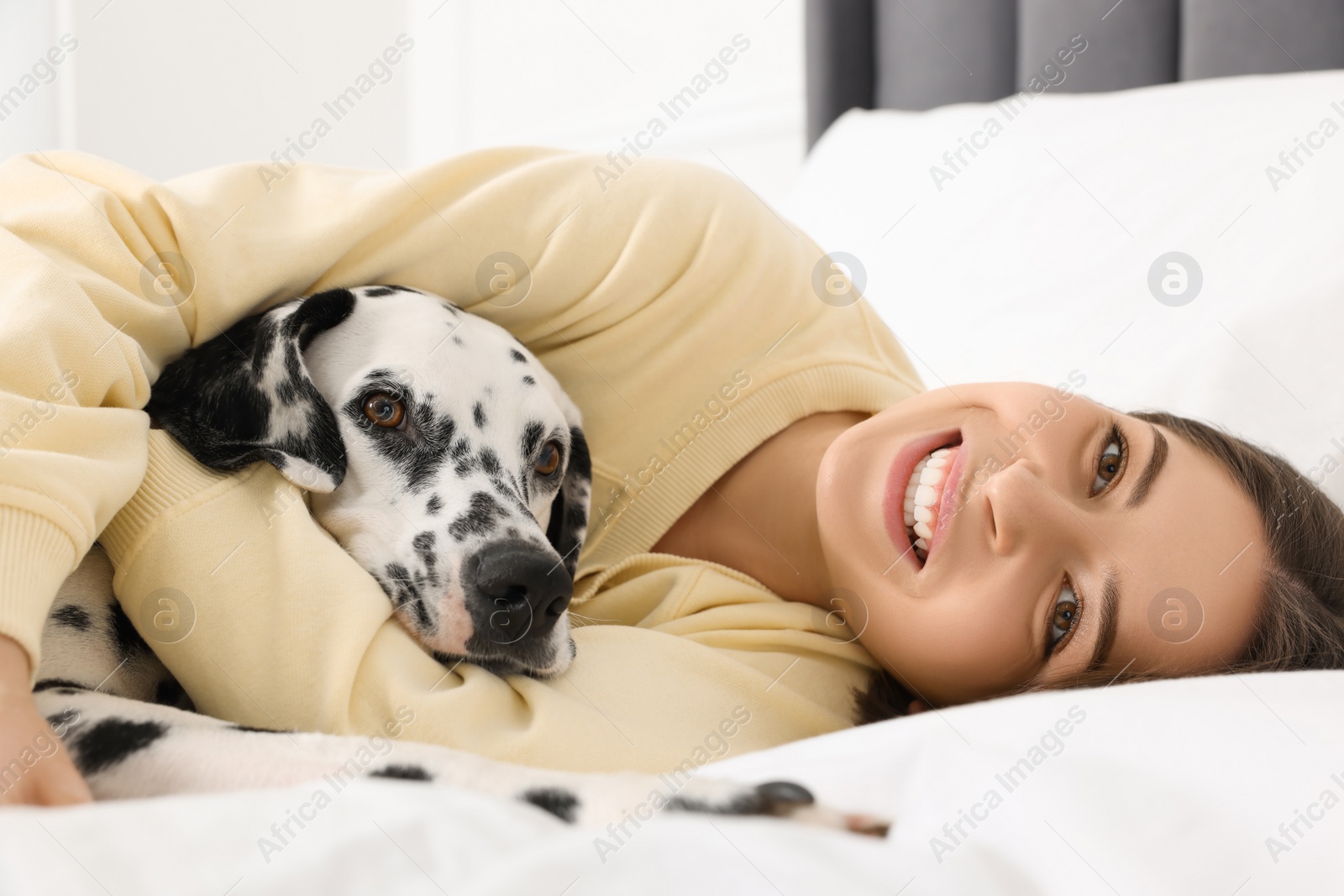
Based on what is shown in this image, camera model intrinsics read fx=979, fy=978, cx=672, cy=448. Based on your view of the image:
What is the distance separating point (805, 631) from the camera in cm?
174

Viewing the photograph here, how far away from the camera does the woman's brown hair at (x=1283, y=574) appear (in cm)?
150

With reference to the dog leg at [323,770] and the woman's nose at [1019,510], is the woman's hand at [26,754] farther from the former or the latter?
the woman's nose at [1019,510]

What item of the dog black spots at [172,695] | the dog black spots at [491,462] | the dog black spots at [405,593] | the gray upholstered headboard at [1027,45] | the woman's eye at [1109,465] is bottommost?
the dog black spots at [172,695]

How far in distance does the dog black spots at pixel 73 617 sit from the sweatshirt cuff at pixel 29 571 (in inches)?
7.5

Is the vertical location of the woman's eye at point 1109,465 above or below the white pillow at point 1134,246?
below

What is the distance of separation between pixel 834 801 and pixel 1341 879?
1.35 feet

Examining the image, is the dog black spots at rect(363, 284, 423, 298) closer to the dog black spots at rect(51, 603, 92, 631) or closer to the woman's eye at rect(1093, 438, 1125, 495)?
the dog black spots at rect(51, 603, 92, 631)

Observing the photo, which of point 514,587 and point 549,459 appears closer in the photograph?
point 514,587

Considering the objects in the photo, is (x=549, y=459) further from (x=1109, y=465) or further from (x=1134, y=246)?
(x=1134, y=246)

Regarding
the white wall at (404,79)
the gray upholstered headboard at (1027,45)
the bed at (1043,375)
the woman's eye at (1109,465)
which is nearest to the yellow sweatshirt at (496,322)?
the bed at (1043,375)

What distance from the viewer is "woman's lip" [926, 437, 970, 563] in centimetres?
156

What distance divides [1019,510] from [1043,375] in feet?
3.08

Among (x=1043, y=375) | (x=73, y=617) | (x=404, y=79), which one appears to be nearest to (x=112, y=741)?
(x=73, y=617)

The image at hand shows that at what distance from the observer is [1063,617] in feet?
5.13
